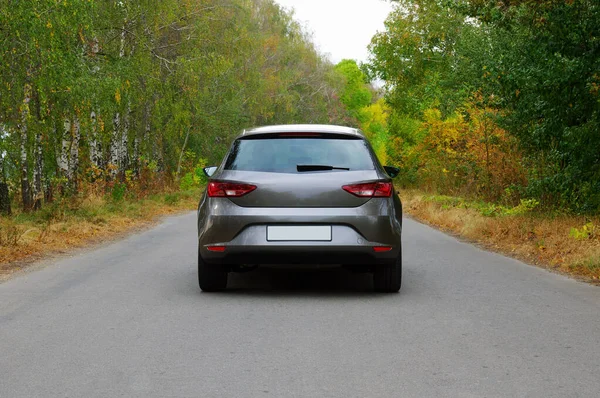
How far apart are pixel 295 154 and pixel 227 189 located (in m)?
0.77

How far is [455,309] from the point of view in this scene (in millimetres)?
7316

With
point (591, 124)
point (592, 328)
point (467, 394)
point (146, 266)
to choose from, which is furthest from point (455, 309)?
point (591, 124)

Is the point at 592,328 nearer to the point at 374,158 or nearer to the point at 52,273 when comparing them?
the point at 374,158

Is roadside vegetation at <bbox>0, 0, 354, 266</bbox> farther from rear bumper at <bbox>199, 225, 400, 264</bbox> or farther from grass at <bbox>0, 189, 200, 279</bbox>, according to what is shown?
rear bumper at <bbox>199, 225, 400, 264</bbox>

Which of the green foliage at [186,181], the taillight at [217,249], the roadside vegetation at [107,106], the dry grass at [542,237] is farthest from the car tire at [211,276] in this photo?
the green foliage at [186,181]

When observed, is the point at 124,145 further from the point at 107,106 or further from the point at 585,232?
the point at 585,232

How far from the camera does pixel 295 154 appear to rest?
7930 millimetres

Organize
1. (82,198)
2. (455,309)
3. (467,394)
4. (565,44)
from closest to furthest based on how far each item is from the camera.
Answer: (467,394) < (455,309) < (565,44) < (82,198)

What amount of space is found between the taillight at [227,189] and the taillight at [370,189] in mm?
947

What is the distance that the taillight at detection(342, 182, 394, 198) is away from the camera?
7.70 m

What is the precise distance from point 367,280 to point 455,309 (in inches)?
84.5

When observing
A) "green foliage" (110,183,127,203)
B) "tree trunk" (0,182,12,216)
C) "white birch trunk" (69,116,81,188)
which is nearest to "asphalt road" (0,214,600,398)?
"tree trunk" (0,182,12,216)

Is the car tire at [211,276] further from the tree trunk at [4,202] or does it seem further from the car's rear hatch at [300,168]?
the tree trunk at [4,202]

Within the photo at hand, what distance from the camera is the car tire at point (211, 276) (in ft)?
26.7
